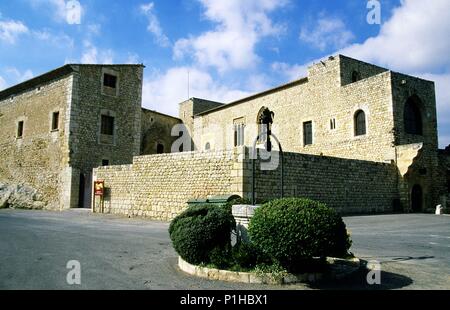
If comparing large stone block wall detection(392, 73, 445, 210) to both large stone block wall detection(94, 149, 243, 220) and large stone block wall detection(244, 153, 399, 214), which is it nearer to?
large stone block wall detection(244, 153, 399, 214)

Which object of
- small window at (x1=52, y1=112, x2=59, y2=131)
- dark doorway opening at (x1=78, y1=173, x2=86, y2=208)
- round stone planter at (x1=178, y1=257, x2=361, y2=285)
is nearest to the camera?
round stone planter at (x1=178, y1=257, x2=361, y2=285)

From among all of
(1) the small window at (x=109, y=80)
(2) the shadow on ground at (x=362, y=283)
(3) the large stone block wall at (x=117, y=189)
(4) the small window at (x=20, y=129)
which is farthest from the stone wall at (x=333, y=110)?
(4) the small window at (x=20, y=129)

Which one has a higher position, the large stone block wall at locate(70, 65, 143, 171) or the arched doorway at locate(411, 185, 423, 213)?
the large stone block wall at locate(70, 65, 143, 171)

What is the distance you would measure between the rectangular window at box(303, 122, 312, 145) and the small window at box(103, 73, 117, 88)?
1325 cm

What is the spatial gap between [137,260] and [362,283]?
12.6 feet

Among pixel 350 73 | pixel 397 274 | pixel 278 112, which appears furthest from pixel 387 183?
pixel 397 274

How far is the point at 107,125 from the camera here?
73.3 feet

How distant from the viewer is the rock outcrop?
→ 2186 centimetres

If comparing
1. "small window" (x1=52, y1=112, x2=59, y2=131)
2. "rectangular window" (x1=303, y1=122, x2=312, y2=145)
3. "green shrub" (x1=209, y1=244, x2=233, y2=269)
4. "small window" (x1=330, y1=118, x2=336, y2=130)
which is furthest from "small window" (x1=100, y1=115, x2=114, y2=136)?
"green shrub" (x1=209, y1=244, x2=233, y2=269)

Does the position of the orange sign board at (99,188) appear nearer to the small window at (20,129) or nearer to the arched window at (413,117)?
the small window at (20,129)

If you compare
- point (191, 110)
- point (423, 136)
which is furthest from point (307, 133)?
point (191, 110)

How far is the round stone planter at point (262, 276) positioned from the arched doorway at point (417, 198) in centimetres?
1588

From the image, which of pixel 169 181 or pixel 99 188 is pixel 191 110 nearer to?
pixel 99 188

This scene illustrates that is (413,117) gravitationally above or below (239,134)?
below
